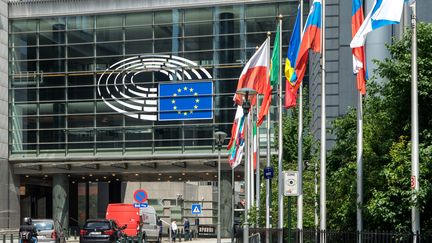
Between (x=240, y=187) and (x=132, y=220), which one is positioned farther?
(x=240, y=187)

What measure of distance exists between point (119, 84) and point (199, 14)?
8.13 m

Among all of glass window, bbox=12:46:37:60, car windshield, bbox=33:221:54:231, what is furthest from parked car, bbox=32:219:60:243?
glass window, bbox=12:46:37:60

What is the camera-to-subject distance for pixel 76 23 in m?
68.5

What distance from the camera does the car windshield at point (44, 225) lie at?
4409 centimetres

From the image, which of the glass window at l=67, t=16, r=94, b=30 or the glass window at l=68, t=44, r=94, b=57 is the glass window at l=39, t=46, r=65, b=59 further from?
the glass window at l=67, t=16, r=94, b=30

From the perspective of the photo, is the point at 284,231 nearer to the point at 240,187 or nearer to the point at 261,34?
the point at 261,34

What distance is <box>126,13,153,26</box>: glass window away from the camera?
67438 millimetres

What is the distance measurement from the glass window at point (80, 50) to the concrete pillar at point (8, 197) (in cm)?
989

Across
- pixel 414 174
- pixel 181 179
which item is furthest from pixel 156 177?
pixel 414 174

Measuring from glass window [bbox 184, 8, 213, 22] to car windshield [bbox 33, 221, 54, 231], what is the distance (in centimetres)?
2631

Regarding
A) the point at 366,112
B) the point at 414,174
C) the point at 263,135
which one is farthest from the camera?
the point at 263,135

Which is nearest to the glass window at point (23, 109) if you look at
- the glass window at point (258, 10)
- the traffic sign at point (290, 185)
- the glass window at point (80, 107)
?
the glass window at point (80, 107)

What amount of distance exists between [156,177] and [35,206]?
14.7m

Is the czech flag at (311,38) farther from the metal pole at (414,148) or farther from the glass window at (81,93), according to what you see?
the glass window at (81,93)
